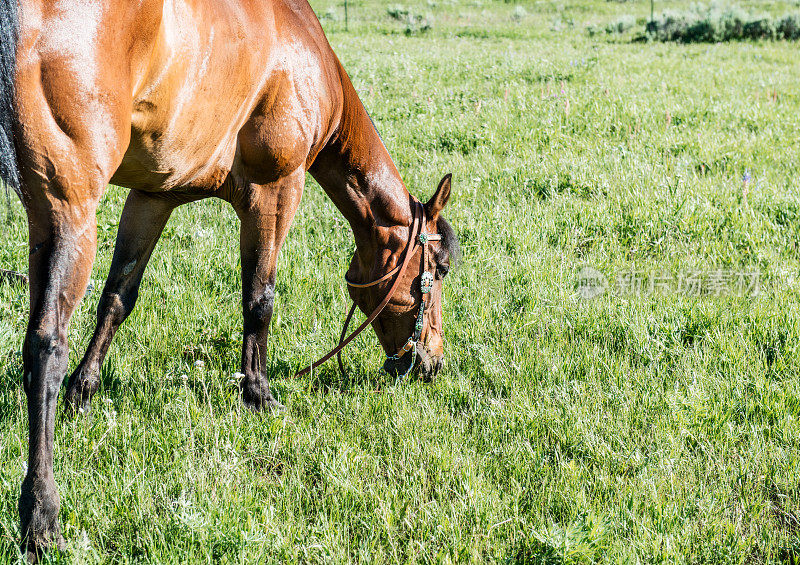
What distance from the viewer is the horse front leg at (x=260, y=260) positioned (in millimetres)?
3428

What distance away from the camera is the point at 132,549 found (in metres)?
2.50

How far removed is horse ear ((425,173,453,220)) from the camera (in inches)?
152

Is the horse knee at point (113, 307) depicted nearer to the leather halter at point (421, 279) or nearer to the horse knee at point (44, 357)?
the leather halter at point (421, 279)

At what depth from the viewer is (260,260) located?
11.6 feet

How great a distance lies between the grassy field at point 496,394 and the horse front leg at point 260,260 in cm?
15

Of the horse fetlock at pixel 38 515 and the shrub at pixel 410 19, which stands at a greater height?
the shrub at pixel 410 19

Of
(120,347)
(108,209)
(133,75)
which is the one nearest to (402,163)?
(108,209)

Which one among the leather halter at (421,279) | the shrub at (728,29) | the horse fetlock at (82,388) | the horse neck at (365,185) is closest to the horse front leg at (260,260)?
the leather halter at (421,279)

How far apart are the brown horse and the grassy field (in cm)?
36

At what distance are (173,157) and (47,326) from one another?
92 cm

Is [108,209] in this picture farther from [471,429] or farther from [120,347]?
[471,429]

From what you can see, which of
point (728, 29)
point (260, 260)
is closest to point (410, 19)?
point (728, 29)

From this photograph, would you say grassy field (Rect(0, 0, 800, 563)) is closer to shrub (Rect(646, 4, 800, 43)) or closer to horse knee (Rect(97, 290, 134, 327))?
horse knee (Rect(97, 290, 134, 327))

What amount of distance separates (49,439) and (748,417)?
10.4 feet
